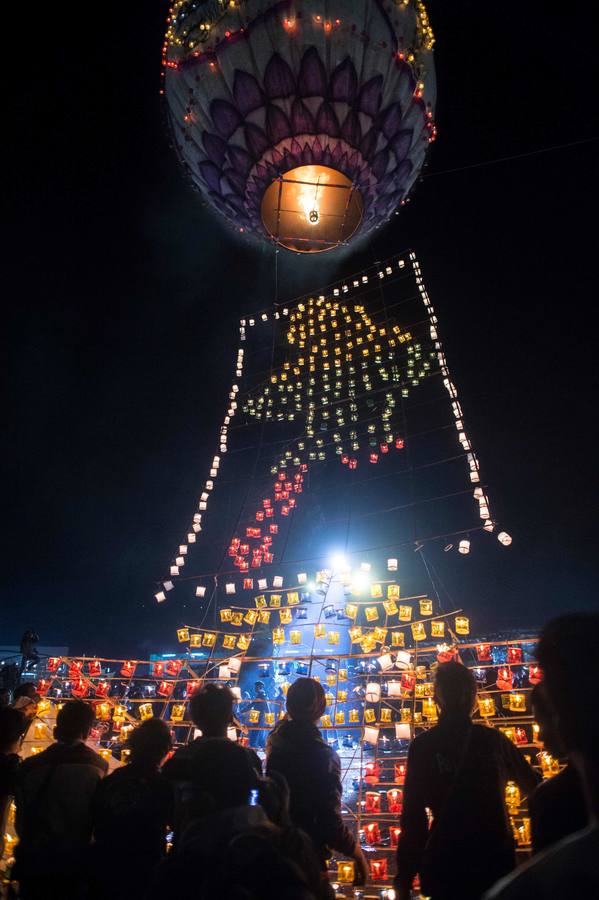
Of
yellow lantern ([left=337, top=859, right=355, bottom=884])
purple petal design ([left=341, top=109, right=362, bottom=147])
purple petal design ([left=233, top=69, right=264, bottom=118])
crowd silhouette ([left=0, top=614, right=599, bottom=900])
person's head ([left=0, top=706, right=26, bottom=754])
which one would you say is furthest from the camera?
purple petal design ([left=341, top=109, right=362, bottom=147])

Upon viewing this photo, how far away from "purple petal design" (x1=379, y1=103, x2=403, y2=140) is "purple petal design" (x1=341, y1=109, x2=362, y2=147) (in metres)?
0.28

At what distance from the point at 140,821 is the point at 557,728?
220 centimetres

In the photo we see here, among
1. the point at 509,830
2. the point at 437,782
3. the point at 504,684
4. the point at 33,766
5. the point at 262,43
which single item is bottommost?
the point at 509,830

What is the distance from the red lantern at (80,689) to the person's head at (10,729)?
5.99 m

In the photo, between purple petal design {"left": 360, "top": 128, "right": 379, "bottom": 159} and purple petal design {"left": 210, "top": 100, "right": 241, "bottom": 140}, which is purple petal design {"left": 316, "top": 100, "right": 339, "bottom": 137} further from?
purple petal design {"left": 210, "top": 100, "right": 241, "bottom": 140}

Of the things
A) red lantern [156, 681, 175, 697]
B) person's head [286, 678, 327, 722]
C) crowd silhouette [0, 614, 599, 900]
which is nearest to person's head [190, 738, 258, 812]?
crowd silhouette [0, 614, 599, 900]

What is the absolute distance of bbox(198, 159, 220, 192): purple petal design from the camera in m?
6.34

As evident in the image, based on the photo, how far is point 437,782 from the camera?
240cm

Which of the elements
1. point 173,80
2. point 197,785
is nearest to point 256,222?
point 173,80

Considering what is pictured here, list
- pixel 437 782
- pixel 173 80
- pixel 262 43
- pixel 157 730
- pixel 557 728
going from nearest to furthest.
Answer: pixel 557 728 < pixel 437 782 < pixel 157 730 < pixel 262 43 < pixel 173 80

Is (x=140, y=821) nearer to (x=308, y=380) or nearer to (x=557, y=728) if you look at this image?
(x=557, y=728)

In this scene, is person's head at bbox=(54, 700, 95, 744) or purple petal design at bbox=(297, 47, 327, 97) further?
purple petal design at bbox=(297, 47, 327, 97)

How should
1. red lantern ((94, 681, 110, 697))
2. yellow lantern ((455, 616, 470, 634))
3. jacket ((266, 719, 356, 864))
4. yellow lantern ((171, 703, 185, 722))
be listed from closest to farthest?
jacket ((266, 719, 356, 864)) → yellow lantern ((171, 703, 185, 722)) → yellow lantern ((455, 616, 470, 634)) → red lantern ((94, 681, 110, 697))

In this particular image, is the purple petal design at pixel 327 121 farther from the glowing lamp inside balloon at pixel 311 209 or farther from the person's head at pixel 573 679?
the person's head at pixel 573 679
